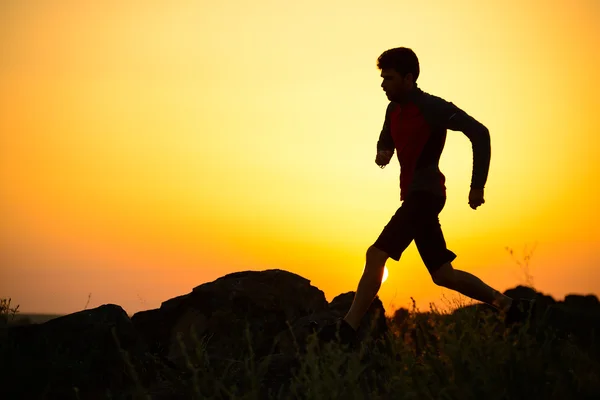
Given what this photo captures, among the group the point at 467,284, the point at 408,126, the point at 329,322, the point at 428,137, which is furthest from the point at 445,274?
the point at 329,322

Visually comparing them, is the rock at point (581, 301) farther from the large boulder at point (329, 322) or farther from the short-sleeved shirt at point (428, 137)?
the short-sleeved shirt at point (428, 137)

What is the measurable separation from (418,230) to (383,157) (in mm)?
861

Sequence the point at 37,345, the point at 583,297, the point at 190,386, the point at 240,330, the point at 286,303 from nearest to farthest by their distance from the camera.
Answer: the point at 190,386, the point at 37,345, the point at 240,330, the point at 286,303, the point at 583,297

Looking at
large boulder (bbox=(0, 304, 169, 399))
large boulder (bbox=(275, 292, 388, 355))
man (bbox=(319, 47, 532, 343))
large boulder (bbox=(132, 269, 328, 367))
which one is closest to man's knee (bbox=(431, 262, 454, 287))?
man (bbox=(319, 47, 532, 343))

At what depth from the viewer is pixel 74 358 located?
695 centimetres

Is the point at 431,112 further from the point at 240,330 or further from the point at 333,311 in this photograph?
the point at 240,330

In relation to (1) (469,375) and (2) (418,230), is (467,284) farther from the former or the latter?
(1) (469,375)

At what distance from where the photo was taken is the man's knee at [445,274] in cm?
632

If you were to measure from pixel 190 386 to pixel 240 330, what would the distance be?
6.71 ft

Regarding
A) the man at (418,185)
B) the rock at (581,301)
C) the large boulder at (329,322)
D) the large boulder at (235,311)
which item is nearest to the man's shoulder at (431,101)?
the man at (418,185)

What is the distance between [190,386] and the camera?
19.2ft

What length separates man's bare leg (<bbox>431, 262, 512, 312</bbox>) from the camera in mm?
6320

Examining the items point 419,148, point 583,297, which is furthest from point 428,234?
point 583,297

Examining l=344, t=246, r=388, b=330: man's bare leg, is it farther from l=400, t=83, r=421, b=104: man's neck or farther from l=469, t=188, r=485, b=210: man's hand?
l=400, t=83, r=421, b=104: man's neck
